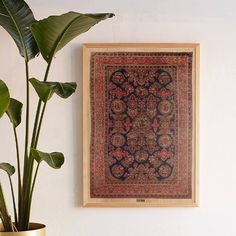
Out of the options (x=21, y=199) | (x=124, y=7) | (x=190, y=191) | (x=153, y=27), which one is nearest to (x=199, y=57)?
(x=153, y=27)

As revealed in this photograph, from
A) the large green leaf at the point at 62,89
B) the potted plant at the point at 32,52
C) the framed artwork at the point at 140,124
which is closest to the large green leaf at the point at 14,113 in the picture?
the potted plant at the point at 32,52

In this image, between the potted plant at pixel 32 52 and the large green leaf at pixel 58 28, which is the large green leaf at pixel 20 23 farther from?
the large green leaf at pixel 58 28

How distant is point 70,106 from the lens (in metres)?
2.42

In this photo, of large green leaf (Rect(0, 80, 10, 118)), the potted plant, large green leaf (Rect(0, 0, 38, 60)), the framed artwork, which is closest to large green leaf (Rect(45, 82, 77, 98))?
the potted plant

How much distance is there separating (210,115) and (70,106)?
70cm

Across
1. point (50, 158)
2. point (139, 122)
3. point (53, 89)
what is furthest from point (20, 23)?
point (139, 122)

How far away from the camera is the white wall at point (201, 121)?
241 cm

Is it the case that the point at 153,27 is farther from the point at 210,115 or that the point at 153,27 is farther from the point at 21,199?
the point at 21,199

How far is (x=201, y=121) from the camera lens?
241 centimetres

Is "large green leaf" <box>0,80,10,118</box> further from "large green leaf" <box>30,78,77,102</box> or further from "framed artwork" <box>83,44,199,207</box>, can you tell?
"framed artwork" <box>83,44,199,207</box>

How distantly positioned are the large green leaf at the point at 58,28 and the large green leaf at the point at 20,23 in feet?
0.33

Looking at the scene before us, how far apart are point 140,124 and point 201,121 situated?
0.30 m

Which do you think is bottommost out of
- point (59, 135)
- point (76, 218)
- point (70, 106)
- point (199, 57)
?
point (76, 218)

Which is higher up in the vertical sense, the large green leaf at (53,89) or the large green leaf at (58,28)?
the large green leaf at (58,28)
